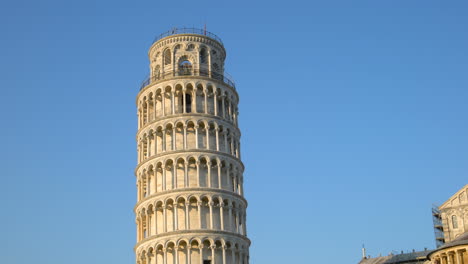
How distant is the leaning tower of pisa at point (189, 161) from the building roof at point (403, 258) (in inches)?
1182

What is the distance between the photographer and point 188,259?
6012 centimetres

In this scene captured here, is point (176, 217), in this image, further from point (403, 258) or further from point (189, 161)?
point (403, 258)

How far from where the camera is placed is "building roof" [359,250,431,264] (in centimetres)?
8569

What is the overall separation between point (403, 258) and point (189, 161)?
3816 centimetres

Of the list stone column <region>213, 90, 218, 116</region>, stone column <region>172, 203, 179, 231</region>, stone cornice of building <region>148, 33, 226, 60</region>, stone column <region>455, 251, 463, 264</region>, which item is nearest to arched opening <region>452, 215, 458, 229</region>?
stone column <region>455, 251, 463, 264</region>

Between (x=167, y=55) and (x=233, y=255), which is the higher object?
(x=167, y=55)

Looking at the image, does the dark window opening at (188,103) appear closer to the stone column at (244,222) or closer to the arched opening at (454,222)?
the stone column at (244,222)

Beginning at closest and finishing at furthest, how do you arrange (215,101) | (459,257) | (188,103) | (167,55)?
1. (459,257)
2. (215,101)
3. (188,103)
4. (167,55)

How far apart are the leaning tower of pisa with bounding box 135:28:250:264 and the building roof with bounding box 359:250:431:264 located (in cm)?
3003

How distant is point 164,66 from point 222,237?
19.3 metres

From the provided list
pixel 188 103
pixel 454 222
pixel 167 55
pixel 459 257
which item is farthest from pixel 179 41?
pixel 454 222

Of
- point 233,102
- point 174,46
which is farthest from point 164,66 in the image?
point 233,102

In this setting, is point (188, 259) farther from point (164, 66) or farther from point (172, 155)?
point (164, 66)

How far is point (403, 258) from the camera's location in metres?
88.2
